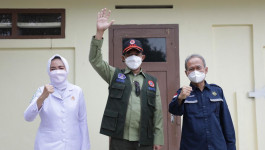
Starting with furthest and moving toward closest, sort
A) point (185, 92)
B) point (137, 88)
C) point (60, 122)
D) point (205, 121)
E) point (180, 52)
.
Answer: point (180, 52) < point (137, 88) < point (60, 122) < point (205, 121) < point (185, 92)

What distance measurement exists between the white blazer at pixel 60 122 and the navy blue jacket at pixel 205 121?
3.11 feet

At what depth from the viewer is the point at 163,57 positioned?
4793 millimetres

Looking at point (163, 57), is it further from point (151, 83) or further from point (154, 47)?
point (151, 83)

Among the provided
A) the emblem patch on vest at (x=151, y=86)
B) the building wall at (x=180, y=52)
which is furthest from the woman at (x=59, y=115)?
the building wall at (x=180, y=52)

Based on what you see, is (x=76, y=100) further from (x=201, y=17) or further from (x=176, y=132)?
(x=201, y=17)

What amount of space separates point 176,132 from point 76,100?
222cm

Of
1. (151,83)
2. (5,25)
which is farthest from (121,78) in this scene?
(5,25)

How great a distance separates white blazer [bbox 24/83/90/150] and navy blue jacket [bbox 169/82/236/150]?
3.11ft

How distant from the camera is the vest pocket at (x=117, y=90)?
306 cm

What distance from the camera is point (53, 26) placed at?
4.86 m

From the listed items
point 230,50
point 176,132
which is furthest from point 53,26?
point 230,50

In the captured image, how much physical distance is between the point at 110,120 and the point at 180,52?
2.19 meters

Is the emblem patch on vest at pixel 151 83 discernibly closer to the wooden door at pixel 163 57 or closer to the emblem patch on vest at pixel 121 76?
the emblem patch on vest at pixel 121 76

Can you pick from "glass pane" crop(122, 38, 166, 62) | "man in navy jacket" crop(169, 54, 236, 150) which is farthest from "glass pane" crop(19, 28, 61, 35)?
"man in navy jacket" crop(169, 54, 236, 150)
